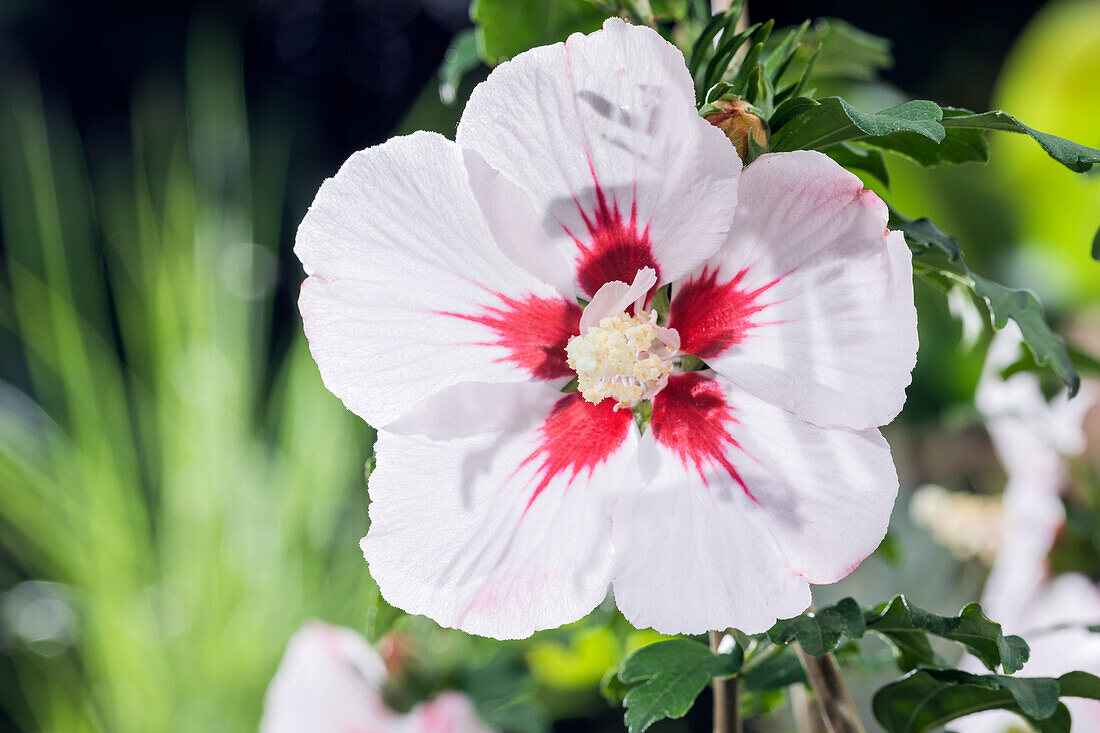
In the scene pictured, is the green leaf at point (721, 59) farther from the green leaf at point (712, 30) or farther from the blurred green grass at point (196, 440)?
the blurred green grass at point (196, 440)

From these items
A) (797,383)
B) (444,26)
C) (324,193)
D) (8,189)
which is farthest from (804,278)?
(444,26)

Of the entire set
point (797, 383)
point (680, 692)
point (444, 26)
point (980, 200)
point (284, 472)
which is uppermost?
point (797, 383)

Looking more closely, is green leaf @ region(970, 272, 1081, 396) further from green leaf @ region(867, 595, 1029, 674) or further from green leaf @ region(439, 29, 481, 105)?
green leaf @ region(439, 29, 481, 105)

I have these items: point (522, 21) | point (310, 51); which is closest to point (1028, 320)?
point (522, 21)

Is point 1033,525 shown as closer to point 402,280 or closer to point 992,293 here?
point 992,293

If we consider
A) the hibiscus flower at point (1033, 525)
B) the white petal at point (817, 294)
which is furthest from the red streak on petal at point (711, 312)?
the hibiscus flower at point (1033, 525)

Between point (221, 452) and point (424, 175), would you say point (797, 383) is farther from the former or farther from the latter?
point (221, 452)
